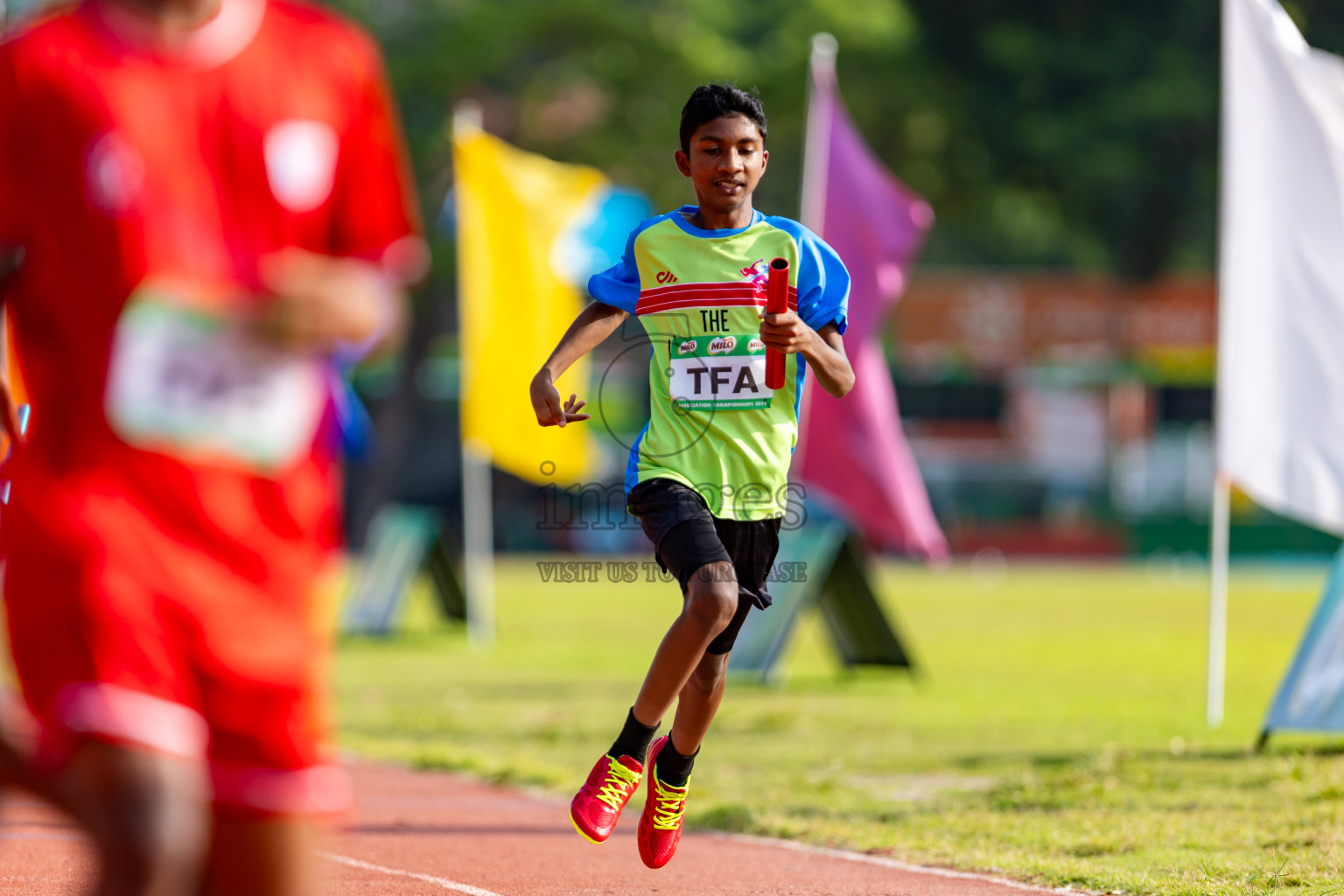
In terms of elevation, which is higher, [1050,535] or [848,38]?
[848,38]

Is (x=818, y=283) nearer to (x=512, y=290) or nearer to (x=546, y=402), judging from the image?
(x=546, y=402)

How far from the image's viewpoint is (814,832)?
7.49 meters

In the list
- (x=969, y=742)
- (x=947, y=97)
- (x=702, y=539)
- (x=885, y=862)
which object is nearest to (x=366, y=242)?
(x=702, y=539)

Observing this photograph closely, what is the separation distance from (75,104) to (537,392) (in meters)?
2.60

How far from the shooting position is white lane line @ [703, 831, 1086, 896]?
6.20 metres

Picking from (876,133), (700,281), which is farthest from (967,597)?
(700,281)

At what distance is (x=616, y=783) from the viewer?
5.81 m

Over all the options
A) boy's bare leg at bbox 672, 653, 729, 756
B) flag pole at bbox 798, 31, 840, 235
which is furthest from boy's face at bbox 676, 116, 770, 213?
flag pole at bbox 798, 31, 840, 235

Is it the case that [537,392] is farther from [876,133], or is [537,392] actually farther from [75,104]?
[876,133]

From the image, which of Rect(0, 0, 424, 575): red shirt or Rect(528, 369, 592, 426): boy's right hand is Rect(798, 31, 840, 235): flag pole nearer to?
Rect(528, 369, 592, 426): boy's right hand

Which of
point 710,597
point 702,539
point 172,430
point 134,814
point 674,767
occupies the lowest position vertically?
point 674,767

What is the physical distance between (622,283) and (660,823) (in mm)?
1727

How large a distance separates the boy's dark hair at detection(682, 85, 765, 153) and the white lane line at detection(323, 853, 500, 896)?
249 cm

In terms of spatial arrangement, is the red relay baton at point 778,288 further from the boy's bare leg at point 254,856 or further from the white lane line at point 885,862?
the boy's bare leg at point 254,856
